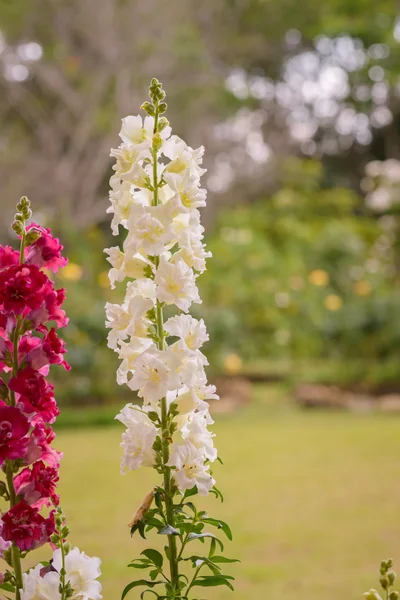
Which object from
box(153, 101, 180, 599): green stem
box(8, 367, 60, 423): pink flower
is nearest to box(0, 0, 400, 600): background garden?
box(153, 101, 180, 599): green stem

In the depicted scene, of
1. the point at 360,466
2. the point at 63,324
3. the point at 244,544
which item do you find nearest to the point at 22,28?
the point at 360,466

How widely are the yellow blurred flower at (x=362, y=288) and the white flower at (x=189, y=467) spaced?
4708mm

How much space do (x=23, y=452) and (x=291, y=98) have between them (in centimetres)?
824

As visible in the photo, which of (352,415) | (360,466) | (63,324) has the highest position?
(352,415)

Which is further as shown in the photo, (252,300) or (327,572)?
(252,300)

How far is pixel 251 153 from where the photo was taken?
26.3ft

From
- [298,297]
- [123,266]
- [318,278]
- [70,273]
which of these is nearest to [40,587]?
[123,266]

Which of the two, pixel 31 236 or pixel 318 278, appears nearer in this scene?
pixel 31 236

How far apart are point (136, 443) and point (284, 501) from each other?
2.16 metres

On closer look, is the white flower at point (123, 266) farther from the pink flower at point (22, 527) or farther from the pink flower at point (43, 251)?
the pink flower at point (22, 527)

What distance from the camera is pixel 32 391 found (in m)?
0.84

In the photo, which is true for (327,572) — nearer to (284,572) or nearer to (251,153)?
(284,572)

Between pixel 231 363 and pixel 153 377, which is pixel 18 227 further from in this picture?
pixel 231 363

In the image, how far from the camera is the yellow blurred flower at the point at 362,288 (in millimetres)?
5461
